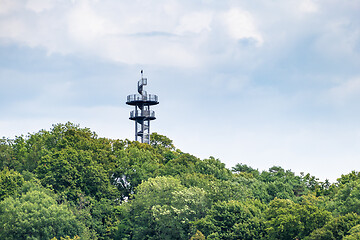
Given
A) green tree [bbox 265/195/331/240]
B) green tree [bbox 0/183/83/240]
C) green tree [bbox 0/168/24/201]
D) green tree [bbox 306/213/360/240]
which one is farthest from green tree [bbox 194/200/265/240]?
green tree [bbox 0/168/24/201]

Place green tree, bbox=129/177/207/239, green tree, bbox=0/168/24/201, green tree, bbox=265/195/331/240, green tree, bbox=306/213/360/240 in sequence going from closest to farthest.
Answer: green tree, bbox=306/213/360/240
green tree, bbox=265/195/331/240
green tree, bbox=129/177/207/239
green tree, bbox=0/168/24/201

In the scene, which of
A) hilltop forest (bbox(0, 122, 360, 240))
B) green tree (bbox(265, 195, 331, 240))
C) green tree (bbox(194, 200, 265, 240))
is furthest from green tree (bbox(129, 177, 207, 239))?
green tree (bbox(265, 195, 331, 240))

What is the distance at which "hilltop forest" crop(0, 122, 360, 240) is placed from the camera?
63.9 meters

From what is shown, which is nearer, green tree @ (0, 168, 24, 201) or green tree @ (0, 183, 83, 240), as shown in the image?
green tree @ (0, 183, 83, 240)

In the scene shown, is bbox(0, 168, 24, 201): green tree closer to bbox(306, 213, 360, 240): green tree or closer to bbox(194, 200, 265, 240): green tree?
bbox(194, 200, 265, 240): green tree

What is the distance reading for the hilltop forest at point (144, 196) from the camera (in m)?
63.9

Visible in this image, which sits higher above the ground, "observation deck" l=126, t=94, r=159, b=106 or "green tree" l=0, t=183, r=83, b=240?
Answer: "observation deck" l=126, t=94, r=159, b=106

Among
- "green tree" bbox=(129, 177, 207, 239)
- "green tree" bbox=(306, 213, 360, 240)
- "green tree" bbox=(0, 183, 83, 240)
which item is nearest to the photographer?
"green tree" bbox=(306, 213, 360, 240)

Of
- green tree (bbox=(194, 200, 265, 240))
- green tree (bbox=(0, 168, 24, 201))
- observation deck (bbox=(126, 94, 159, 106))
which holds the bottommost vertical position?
green tree (bbox=(194, 200, 265, 240))

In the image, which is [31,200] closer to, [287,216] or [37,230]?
[37,230]

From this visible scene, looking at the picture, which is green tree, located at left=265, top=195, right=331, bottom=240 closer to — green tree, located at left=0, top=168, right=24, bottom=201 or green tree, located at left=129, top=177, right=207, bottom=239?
green tree, located at left=129, top=177, right=207, bottom=239

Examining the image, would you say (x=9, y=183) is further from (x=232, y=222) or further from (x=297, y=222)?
(x=297, y=222)

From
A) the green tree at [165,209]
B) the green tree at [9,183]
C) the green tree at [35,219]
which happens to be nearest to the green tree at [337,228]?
the green tree at [165,209]

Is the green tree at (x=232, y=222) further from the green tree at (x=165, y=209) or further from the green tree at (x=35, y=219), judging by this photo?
the green tree at (x=35, y=219)
